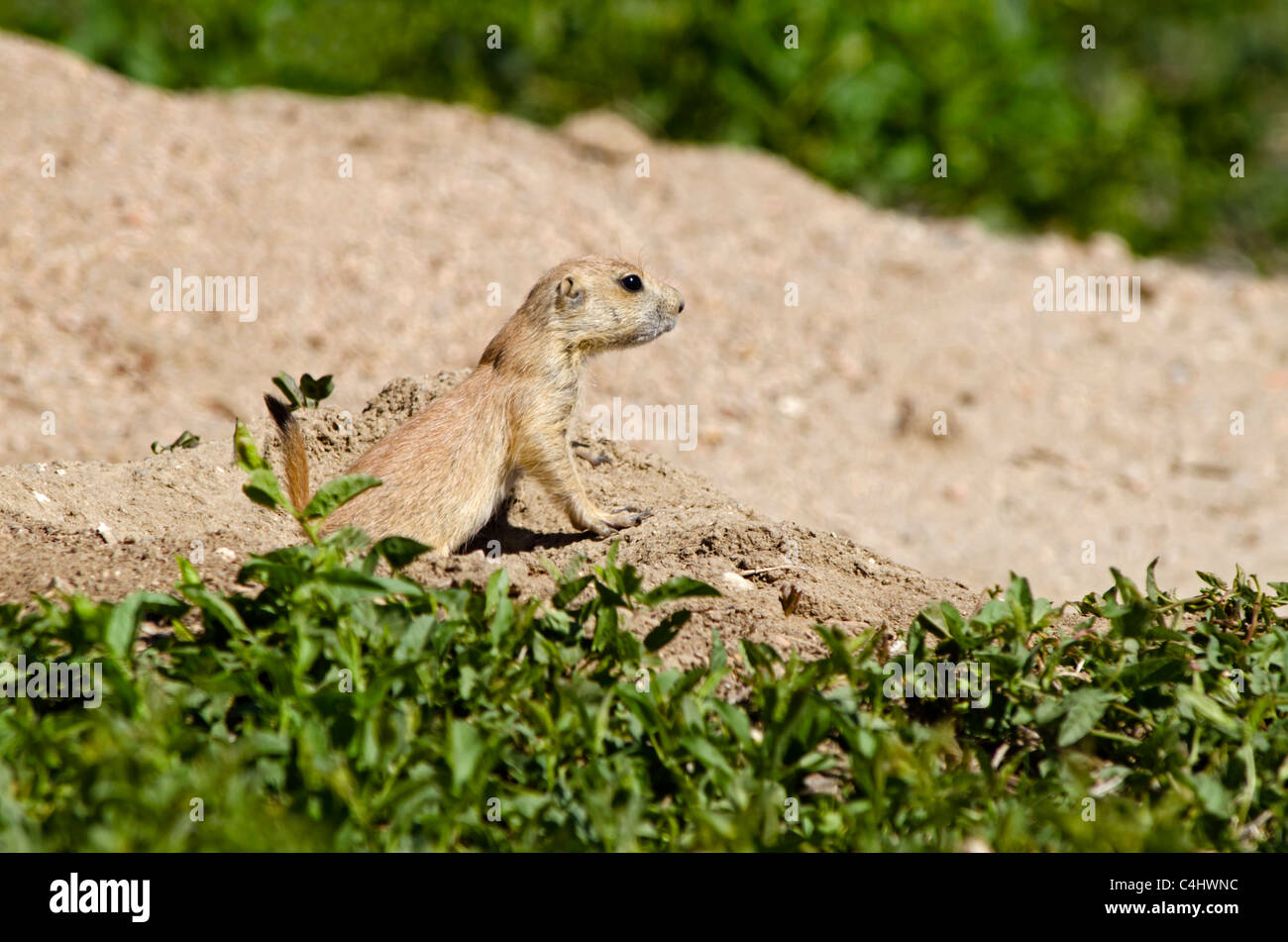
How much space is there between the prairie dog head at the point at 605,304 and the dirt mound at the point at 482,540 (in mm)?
Result: 643

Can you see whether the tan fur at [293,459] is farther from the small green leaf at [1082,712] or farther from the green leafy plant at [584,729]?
the small green leaf at [1082,712]

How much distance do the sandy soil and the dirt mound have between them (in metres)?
0.15

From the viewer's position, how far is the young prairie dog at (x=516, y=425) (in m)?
5.00

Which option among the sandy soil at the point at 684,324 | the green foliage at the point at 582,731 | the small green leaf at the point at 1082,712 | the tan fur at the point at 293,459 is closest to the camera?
the green foliage at the point at 582,731

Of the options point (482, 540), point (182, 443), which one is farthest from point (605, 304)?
point (182, 443)

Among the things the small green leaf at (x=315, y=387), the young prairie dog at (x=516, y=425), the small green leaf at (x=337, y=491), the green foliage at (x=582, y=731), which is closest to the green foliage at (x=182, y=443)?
the small green leaf at (x=315, y=387)

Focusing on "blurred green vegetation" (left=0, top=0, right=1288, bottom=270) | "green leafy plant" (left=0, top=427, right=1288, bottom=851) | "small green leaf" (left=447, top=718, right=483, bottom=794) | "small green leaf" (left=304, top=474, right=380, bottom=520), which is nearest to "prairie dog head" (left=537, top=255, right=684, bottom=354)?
"green leafy plant" (left=0, top=427, right=1288, bottom=851)

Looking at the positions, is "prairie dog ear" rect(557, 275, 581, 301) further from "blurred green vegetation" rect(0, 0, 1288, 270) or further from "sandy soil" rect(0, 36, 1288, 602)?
"blurred green vegetation" rect(0, 0, 1288, 270)

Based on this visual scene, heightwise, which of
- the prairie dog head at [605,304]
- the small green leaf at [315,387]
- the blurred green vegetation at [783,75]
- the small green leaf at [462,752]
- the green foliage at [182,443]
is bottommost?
the small green leaf at [462,752]

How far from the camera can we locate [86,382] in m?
7.12

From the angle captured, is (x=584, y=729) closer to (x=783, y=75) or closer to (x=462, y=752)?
(x=462, y=752)

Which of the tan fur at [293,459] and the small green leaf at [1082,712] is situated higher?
the tan fur at [293,459]

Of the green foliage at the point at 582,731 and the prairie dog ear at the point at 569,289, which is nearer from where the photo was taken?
the green foliage at the point at 582,731

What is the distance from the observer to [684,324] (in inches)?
334
